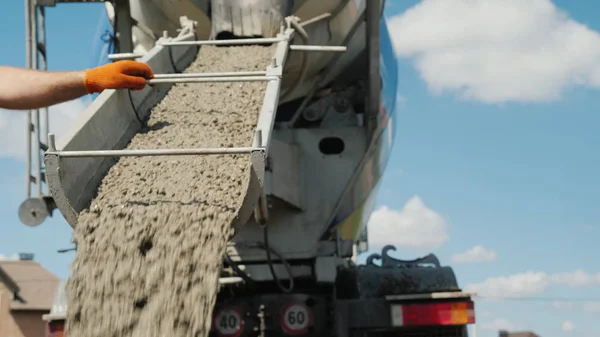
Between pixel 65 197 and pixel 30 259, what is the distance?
13.3 m

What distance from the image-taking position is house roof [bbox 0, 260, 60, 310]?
14.9 metres

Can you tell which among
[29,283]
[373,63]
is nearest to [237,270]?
[373,63]

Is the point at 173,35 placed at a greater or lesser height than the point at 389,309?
greater

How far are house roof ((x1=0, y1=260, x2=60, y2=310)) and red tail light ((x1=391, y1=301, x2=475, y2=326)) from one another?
10.8 metres

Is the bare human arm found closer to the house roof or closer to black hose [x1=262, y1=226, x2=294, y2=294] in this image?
black hose [x1=262, y1=226, x2=294, y2=294]

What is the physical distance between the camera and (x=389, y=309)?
5.04m

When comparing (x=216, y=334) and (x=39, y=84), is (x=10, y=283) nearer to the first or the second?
(x=216, y=334)

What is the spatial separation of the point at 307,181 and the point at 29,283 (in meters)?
11.1

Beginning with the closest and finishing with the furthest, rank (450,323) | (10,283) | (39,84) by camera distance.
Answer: (39,84), (450,323), (10,283)

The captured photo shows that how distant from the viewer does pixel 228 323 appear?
16.9 feet

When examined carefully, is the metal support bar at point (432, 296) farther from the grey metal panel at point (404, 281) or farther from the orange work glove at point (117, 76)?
the orange work glove at point (117, 76)

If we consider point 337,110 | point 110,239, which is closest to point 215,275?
point 110,239

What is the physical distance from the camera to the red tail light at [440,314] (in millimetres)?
4926

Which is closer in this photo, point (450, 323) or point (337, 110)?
point (450, 323)
